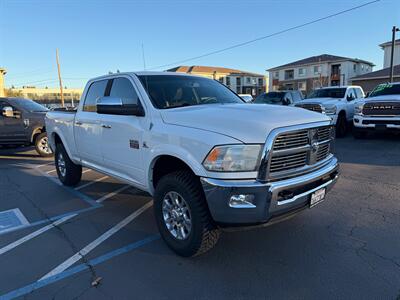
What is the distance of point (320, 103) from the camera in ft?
34.3

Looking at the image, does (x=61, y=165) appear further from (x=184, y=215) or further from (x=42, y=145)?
(x=42, y=145)

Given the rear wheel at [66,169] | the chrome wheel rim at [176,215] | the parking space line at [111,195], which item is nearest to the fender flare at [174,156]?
the chrome wheel rim at [176,215]

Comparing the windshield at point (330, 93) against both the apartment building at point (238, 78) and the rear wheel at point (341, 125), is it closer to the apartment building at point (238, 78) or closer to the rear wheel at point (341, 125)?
the rear wheel at point (341, 125)

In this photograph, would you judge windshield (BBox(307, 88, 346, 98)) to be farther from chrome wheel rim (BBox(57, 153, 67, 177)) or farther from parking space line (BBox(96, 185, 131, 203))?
chrome wheel rim (BBox(57, 153, 67, 177))

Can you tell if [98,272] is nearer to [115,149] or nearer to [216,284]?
[216,284]

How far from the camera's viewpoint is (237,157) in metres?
2.68

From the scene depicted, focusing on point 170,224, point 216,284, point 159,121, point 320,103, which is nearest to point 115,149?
point 159,121

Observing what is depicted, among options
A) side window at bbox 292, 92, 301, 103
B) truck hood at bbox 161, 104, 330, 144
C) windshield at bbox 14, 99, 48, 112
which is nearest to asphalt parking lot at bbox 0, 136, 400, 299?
truck hood at bbox 161, 104, 330, 144

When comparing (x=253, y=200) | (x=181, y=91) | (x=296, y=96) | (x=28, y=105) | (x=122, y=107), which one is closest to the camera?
(x=253, y=200)

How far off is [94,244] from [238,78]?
237 ft

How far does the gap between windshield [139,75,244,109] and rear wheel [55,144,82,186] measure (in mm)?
2870

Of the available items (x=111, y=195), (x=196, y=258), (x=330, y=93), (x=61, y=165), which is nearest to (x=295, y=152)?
(x=196, y=258)

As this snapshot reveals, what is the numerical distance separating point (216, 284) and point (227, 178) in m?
0.99

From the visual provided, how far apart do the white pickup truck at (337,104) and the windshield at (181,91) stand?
6809mm
